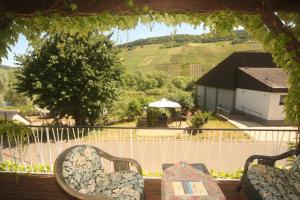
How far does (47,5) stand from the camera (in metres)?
3.44

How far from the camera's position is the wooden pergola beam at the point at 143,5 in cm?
337

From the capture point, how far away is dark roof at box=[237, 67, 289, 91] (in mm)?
16034

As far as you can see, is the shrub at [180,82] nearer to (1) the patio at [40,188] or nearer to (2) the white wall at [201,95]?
(2) the white wall at [201,95]

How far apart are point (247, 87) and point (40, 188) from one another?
16852 millimetres

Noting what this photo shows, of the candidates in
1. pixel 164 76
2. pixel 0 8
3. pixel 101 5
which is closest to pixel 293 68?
pixel 101 5

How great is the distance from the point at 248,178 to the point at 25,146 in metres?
3.80

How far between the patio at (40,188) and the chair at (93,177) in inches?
31.9

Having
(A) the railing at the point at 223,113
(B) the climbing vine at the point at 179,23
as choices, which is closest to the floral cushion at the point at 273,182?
(B) the climbing vine at the point at 179,23

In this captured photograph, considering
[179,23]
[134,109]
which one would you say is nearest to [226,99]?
[134,109]

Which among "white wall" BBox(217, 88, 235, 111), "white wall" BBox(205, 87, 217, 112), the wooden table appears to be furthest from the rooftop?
the wooden table

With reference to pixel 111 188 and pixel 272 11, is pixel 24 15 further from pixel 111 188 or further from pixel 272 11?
pixel 272 11

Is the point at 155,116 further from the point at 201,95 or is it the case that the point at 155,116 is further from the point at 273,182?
the point at 273,182

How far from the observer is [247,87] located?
61.0ft

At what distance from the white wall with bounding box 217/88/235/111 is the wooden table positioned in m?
17.7
